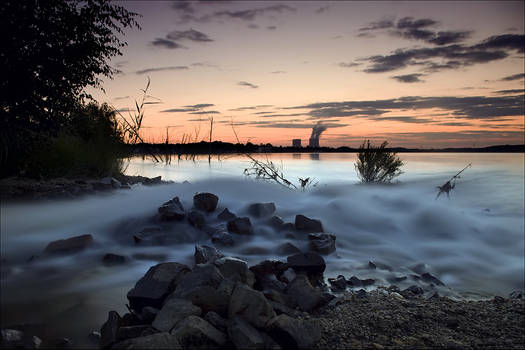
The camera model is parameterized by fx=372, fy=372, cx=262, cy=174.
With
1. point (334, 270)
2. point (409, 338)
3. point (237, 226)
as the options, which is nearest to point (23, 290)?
point (237, 226)

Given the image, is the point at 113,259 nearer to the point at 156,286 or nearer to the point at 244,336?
the point at 156,286

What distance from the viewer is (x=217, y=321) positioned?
2.87 meters

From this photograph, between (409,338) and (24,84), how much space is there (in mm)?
13165

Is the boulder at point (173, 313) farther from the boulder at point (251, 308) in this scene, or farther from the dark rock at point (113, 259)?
the dark rock at point (113, 259)

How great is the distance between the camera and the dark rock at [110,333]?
2924 mm

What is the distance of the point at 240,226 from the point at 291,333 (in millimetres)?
3647

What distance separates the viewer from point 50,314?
149 inches

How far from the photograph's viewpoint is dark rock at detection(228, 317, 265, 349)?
Answer: 2596mm

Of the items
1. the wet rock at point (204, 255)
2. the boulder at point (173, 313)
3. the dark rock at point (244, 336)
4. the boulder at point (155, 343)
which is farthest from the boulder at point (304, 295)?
the boulder at point (155, 343)

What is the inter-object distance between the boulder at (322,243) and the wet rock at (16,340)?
147 inches

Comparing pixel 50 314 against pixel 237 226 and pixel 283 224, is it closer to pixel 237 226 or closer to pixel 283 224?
pixel 237 226

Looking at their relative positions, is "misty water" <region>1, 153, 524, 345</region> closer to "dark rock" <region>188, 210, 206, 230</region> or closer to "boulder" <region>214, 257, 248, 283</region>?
"dark rock" <region>188, 210, 206, 230</region>

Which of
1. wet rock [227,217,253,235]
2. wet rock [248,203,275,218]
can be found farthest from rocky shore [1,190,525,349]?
wet rock [248,203,275,218]

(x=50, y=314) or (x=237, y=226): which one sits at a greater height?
(x=237, y=226)
